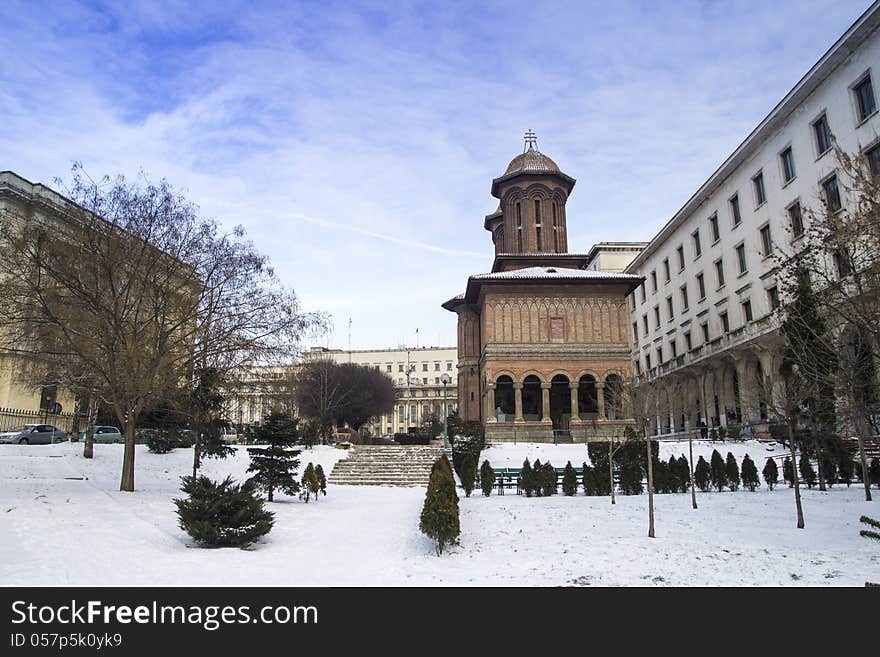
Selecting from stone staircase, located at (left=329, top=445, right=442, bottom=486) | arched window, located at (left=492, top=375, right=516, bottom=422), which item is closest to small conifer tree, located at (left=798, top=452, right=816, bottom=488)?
stone staircase, located at (left=329, top=445, right=442, bottom=486)

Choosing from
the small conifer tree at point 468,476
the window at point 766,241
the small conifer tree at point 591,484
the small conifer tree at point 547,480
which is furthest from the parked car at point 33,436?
the window at point 766,241

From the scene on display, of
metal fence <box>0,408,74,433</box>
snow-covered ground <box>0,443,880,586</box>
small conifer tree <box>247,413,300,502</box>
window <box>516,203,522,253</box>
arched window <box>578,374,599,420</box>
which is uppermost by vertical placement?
window <box>516,203,522,253</box>

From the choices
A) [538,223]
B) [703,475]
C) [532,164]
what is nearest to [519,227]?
[538,223]

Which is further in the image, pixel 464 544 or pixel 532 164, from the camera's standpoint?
pixel 532 164

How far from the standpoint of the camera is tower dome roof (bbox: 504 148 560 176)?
42312 mm

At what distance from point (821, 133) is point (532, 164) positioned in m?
19.4

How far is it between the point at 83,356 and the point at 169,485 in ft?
19.7

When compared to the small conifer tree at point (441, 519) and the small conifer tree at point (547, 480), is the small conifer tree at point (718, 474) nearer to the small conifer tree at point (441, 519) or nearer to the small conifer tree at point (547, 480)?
the small conifer tree at point (547, 480)

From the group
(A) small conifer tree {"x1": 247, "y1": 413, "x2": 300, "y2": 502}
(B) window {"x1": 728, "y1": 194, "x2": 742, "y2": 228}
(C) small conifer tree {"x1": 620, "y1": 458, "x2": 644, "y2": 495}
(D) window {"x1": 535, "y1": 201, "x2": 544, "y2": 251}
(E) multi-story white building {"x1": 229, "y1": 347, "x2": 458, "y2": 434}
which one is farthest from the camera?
(E) multi-story white building {"x1": 229, "y1": 347, "x2": 458, "y2": 434}

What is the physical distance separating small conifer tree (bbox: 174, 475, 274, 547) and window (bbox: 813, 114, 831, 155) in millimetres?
28515

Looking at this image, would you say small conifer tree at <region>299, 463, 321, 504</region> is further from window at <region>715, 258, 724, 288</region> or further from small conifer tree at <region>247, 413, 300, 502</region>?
window at <region>715, 258, 724, 288</region>

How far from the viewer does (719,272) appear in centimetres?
A: 3722

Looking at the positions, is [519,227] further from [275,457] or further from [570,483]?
[275,457]
